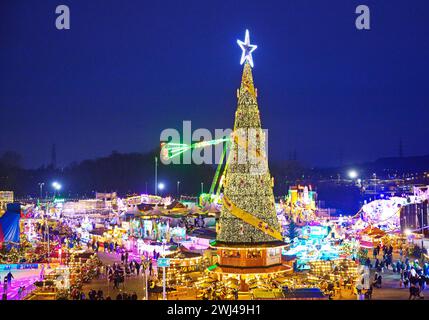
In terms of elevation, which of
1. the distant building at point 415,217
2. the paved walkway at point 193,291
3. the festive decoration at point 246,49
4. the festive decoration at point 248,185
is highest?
the festive decoration at point 246,49

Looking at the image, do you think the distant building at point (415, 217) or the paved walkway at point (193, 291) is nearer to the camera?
the paved walkway at point (193, 291)

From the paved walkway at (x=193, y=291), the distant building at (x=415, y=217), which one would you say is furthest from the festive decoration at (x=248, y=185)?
the distant building at (x=415, y=217)

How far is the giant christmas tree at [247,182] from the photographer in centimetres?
1474

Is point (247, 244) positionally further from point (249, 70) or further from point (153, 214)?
point (153, 214)

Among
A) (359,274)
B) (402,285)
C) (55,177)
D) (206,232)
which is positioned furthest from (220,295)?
(55,177)

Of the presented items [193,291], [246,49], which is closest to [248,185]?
[193,291]

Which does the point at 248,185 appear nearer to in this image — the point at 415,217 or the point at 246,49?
the point at 246,49

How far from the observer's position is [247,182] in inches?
582

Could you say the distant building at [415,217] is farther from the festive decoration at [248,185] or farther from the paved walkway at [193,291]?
the festive decoration at [248,185]

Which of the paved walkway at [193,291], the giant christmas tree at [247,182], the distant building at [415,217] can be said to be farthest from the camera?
the distant building at [415,217]

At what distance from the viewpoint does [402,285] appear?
15305 millimetres

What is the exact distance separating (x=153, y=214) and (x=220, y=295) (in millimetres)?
16097

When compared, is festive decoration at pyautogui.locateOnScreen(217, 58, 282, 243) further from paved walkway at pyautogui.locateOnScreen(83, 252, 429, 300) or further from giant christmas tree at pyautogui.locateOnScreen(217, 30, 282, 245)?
paved walkway at pyautogui.locateOnScreen(83, 252, 429, 300)

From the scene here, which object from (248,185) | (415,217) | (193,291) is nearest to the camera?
(193,291)
